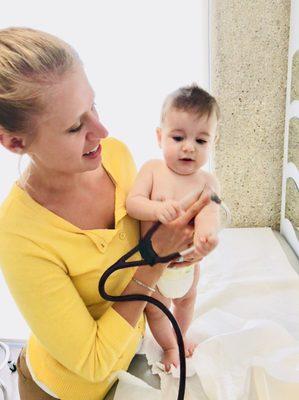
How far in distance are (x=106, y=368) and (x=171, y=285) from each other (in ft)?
0.85

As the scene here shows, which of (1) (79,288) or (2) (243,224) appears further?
(2) (243,224)

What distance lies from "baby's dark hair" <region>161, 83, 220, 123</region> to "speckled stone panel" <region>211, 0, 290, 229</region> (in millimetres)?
702

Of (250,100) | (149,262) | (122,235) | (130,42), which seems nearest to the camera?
(149,262)

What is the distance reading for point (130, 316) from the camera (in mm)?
957

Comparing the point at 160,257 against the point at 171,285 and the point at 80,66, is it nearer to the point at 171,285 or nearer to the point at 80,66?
the point at 171,285

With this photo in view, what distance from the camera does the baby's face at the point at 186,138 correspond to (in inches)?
41.1

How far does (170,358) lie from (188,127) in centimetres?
67

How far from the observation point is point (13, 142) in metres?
0.88

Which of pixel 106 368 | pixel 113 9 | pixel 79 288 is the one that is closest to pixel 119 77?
pixel 113 9

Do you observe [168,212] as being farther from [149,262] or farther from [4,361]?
[4,361]

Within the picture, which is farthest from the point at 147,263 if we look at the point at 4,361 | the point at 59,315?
the point at 4,361

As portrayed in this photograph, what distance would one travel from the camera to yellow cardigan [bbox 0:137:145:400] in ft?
2.87

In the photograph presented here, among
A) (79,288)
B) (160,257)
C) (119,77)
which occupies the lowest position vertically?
(79,288)

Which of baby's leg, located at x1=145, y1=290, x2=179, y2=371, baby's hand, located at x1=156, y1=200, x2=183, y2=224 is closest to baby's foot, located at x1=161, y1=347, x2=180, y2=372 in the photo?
baby's leg, located at x1=145, y1=290, x2=179, y2=371
